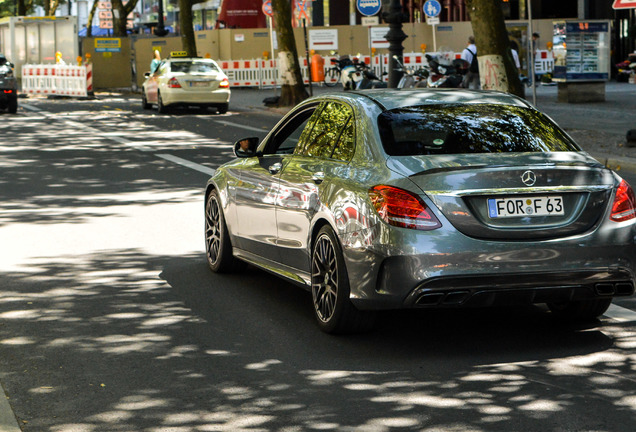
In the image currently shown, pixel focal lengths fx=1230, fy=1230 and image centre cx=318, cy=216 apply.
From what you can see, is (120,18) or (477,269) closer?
(477,269)

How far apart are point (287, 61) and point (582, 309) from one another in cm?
2456

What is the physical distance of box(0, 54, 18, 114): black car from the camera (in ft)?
100

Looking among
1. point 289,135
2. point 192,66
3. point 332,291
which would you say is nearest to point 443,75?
point 192,66

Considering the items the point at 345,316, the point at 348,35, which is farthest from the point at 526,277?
the point at 348,35

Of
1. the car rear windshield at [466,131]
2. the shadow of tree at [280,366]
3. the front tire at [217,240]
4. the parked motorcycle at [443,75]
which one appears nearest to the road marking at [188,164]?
the front tire at [217,240]

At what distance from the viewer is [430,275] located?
6309 millimetres

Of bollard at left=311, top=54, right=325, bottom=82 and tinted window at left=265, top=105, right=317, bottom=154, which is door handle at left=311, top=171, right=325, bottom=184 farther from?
bollard at left=311, top=54, right=325, bottom=82

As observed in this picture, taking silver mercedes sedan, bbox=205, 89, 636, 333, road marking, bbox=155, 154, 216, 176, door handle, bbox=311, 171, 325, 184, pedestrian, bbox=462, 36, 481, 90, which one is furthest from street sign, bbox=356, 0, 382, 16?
door handle, bbox=311, 171, 325, 184

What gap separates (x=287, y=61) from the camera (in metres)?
31.3

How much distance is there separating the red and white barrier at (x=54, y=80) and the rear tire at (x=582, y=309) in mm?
33236

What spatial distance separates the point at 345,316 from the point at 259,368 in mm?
727

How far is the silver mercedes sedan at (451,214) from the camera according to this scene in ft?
20.9

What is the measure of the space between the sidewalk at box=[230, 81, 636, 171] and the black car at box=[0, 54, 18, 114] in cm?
604

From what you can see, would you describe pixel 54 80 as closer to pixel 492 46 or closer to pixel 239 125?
pixel 239 125
